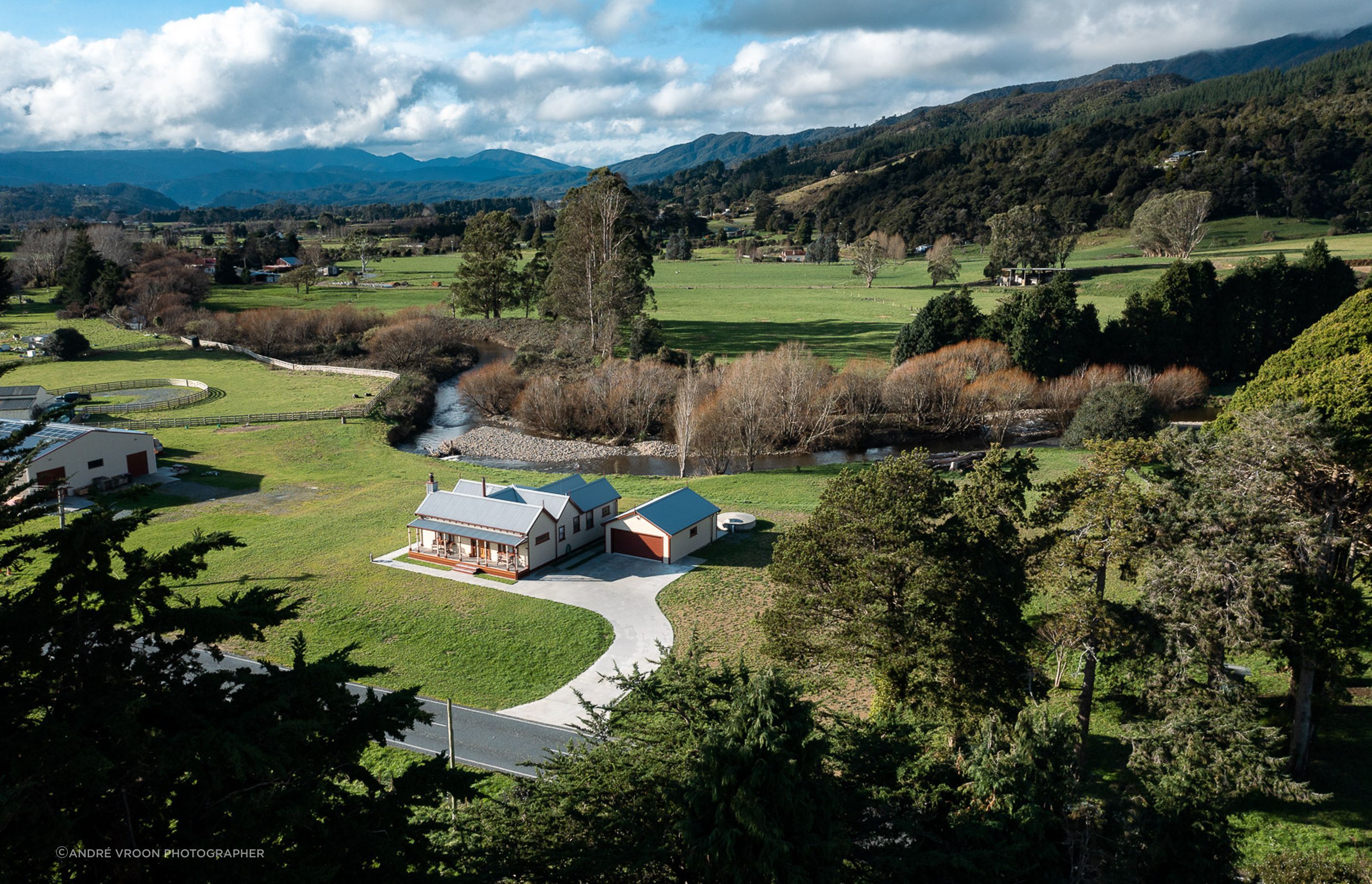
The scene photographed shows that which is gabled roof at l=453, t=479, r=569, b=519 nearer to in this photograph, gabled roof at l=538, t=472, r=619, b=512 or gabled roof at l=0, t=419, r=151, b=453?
gabled roof at l=538, t=472, r=619, b=512

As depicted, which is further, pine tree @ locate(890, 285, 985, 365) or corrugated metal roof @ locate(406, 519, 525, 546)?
pine tree @ locate(890, 285, 985, 365)

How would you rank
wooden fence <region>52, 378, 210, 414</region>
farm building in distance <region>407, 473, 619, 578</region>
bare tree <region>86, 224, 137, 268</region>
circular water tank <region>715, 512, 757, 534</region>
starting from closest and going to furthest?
farm building in distance <region>407, 473, 619, 578</region>
circular water tank <region>715, 512, 757, 534</region>
wooden fence <region>52, 378, 210, 414</region>
bare tree <region>86, 224, 137, 268</region>

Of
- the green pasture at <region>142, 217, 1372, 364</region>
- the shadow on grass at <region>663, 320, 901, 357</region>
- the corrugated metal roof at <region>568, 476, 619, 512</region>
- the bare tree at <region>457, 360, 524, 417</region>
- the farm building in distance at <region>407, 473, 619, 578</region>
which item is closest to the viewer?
the farm building in distance at <region>407, 473, 619, 578</region>

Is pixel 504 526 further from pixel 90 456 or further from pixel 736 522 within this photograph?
pixel 90 456

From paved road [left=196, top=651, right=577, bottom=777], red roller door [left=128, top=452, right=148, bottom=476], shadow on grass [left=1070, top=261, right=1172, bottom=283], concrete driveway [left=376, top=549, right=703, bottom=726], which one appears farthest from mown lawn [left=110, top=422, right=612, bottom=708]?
shadow on grass [left=1070, top=261, right=1172, bottom=283]

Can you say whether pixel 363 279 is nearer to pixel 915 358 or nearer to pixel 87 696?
pixel 915 358

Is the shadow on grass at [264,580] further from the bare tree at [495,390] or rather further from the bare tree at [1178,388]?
the bare tree at [1178,388]

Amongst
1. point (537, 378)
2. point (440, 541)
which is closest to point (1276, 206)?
point (537, 378)
